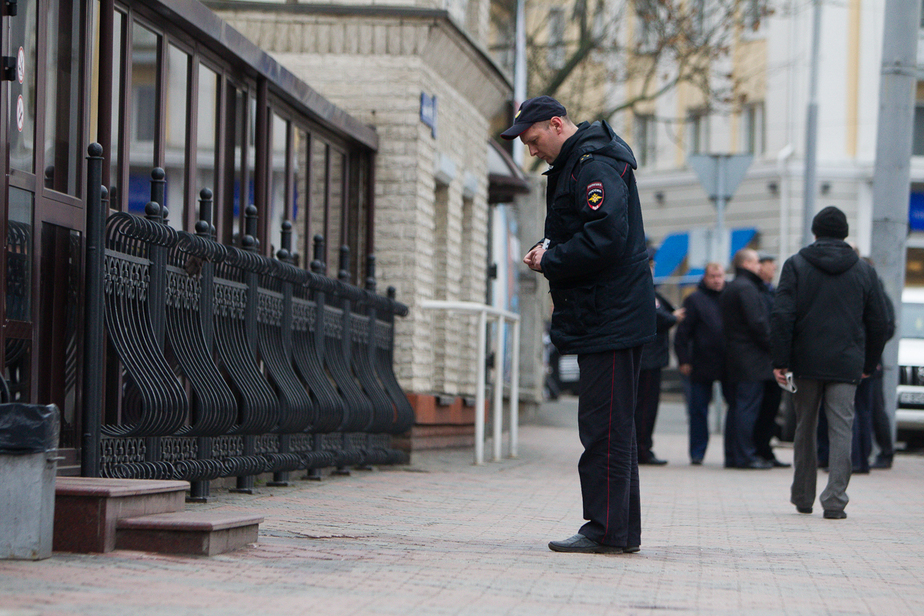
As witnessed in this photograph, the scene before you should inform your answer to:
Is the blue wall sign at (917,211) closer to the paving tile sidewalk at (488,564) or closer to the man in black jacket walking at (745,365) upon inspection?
the man in black jacket walking at (745,365)

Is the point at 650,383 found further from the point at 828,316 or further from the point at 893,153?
the point at 828,316

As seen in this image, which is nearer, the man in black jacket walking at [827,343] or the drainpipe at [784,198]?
the man in black jacket walking at [827,343]

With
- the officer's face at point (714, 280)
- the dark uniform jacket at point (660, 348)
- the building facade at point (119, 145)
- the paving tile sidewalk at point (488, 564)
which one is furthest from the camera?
the officer's face at point (714, 280)

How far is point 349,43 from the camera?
13.3 metres

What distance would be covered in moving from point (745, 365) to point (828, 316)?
4.61m

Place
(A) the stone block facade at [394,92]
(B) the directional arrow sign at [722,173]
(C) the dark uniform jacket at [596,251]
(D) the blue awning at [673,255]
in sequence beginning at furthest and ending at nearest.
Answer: (D) the blue awning at [673,255], (B) the directional arrow sign at [722,173], (A) the stone block facade at [394,92], (C) the dark uniform jacket at [596,251]

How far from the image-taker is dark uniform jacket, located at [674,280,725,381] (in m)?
13.9

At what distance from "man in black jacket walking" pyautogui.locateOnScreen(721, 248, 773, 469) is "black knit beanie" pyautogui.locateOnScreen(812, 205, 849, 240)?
4.17m

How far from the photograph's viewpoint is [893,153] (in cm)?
1433

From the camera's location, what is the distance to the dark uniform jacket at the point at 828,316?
8758 mm

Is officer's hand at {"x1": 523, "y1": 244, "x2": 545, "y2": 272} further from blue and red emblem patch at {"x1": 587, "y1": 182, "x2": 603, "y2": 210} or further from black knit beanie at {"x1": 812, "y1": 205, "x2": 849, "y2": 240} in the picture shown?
black knit beanie at {"x1": 812, "y1": 205, "x2": 849, "y2": 240}

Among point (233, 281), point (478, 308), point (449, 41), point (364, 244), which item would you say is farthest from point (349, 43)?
point (233, 281)

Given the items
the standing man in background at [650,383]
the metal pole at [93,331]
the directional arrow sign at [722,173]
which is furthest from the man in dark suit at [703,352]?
the metal pole at [93,331]

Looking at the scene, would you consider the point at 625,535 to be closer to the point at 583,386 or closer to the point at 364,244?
the point at 583,386
